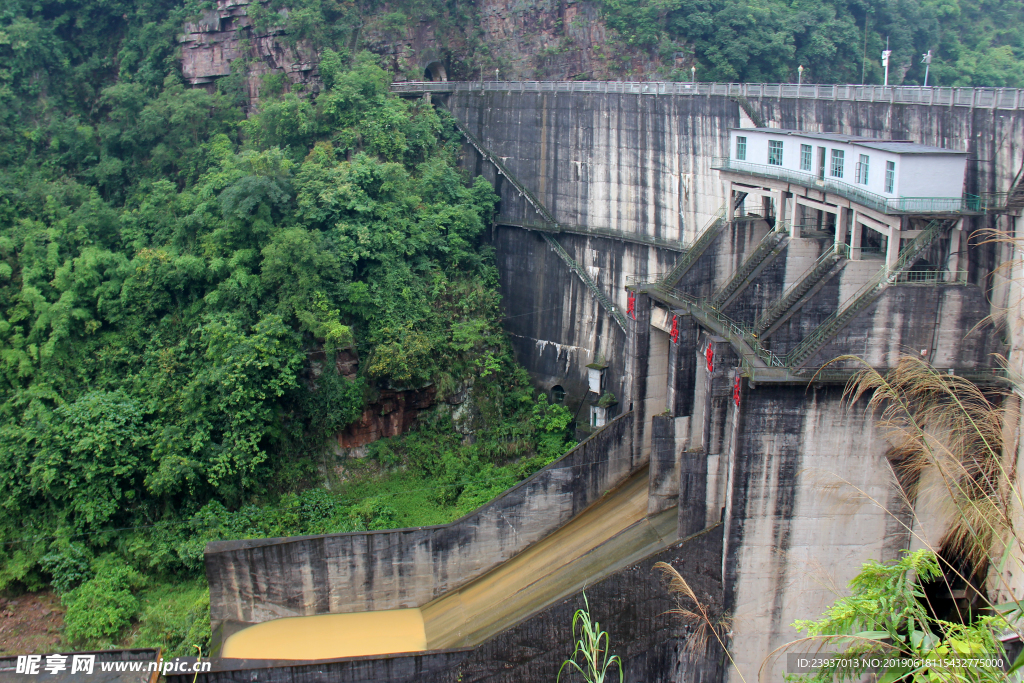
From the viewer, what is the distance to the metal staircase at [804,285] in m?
19.4

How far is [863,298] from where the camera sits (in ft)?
58.2

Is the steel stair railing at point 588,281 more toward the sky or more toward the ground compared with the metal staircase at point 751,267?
more toward the ground

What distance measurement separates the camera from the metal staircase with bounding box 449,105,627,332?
94.8 feet

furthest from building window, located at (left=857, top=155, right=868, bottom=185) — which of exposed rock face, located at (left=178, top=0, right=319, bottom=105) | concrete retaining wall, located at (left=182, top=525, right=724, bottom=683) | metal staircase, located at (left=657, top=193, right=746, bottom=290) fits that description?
exposed rock face, located at (left=178, top=0, right=319, bottom=105)

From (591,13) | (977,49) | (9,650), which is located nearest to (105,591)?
(9,650)

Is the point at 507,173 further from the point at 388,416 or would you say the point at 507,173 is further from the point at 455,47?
the point at 388,416

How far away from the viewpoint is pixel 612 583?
18.9 meters

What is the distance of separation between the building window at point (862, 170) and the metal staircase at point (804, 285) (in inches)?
65.1

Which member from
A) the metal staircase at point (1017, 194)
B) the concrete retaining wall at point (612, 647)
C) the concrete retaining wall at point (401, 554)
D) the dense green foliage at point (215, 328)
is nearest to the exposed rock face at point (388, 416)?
the dense green foliage at point (215, 328)

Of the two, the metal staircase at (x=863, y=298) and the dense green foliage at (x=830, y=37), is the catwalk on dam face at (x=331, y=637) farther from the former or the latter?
the dense green foliage at (x=830, y=37)

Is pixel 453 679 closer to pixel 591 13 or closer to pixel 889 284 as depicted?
pixel 889 284

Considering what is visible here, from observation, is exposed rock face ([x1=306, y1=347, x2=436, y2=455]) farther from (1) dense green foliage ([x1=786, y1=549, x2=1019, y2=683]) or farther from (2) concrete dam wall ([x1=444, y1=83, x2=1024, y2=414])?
(1) dense green foliage ([x1=786, y1=549, x2=1019, y2=683])

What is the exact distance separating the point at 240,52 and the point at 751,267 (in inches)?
912

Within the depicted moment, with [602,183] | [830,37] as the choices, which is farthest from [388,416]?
[830,37]
